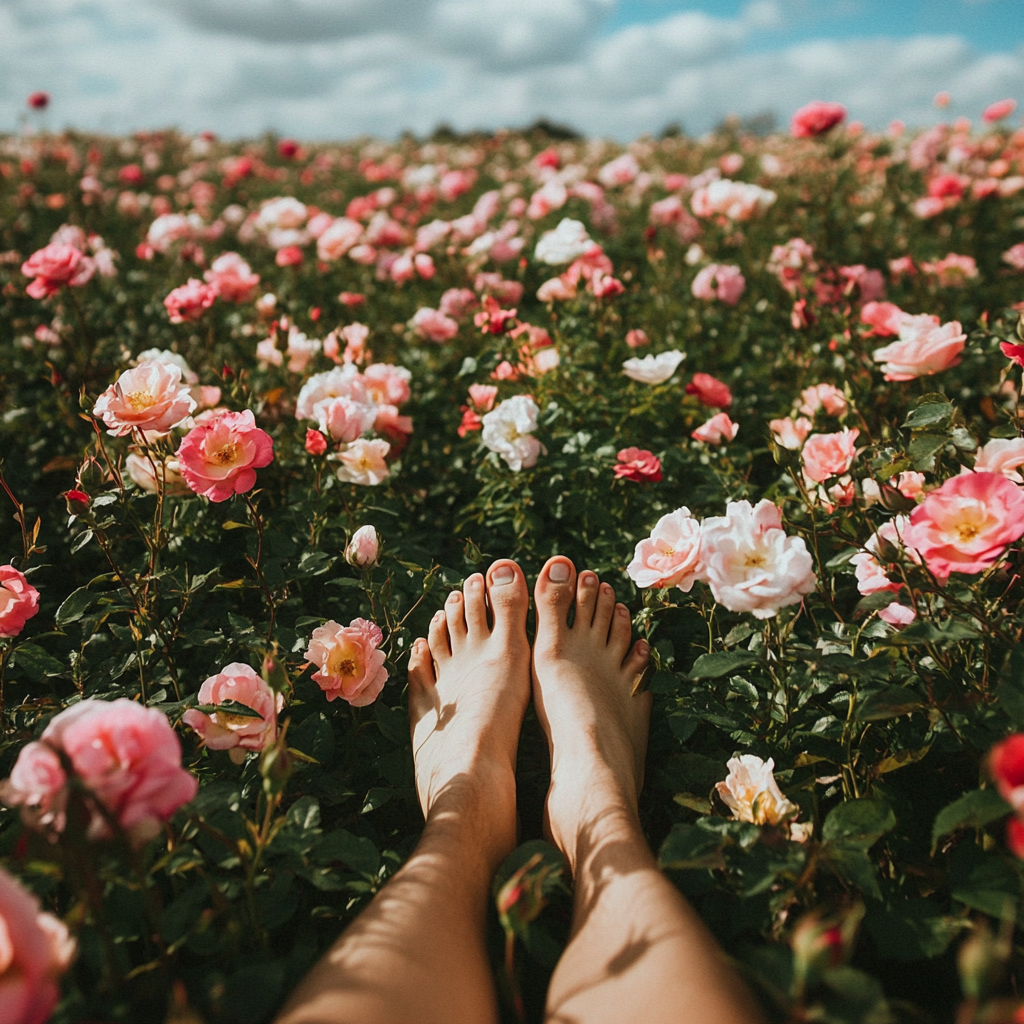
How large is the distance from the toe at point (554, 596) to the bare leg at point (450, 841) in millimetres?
44

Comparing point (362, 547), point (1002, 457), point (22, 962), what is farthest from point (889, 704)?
point (22, 962)

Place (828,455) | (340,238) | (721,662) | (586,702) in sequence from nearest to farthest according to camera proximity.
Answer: (721,662)
(828,455)
(586,702)
(340,238)

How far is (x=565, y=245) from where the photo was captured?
211 cm

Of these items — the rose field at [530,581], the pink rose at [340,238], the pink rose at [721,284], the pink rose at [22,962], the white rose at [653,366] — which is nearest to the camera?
the pink rose at [22,962]

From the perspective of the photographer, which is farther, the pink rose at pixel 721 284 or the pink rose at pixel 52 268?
the pink rose at pixel 721 284

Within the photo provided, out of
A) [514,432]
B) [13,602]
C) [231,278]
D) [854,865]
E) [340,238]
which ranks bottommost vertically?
[854,865]

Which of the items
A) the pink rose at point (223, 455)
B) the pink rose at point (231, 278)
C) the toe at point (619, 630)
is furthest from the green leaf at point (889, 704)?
the pink rose at point (231, 278)

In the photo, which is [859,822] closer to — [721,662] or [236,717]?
[721,662]

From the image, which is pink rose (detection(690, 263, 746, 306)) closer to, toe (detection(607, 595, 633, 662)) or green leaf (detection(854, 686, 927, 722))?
toe (detection(607, 595, 633, 662))

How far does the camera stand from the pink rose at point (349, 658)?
124 cm

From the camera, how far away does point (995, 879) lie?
2.76ft

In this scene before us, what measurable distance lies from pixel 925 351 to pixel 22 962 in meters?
1.50

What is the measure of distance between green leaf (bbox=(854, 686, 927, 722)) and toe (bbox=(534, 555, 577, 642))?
0.75m

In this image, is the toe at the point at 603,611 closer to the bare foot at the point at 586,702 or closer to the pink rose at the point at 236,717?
the bare foot at the point at 586,702
